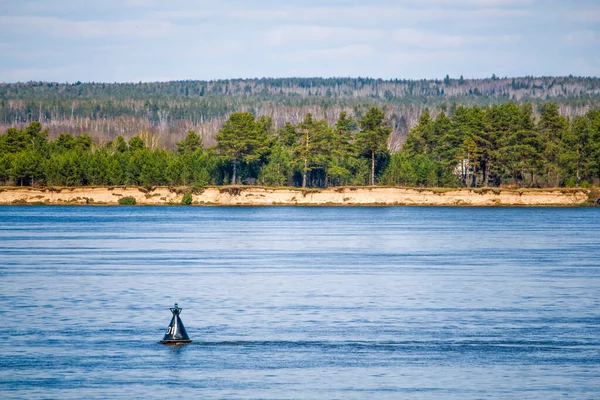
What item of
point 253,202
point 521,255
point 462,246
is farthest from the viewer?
point 253,202

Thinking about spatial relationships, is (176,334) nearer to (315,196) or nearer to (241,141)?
(315,196)

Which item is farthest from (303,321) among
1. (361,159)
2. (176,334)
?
(361,159)

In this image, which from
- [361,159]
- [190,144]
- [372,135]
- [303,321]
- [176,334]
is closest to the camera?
[176,334]

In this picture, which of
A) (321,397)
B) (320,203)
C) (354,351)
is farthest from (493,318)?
(320,203)

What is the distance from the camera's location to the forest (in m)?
144

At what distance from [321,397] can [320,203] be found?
124896 millimetres

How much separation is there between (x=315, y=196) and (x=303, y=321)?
371 ft

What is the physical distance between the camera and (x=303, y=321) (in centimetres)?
3203

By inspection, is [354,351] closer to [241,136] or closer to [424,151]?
[241,136]

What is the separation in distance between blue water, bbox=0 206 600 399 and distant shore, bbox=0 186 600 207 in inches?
3020

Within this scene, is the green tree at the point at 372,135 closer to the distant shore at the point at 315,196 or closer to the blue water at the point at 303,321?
the distant shore at the point at 315,196

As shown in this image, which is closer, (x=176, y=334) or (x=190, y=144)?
(x=176, y=334)

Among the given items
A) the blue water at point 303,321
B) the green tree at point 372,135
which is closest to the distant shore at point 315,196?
the green tree at point 372,135

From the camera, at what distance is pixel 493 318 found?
32.9 m
